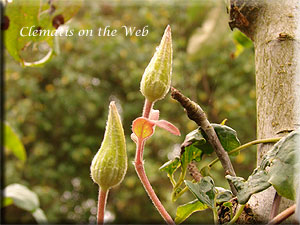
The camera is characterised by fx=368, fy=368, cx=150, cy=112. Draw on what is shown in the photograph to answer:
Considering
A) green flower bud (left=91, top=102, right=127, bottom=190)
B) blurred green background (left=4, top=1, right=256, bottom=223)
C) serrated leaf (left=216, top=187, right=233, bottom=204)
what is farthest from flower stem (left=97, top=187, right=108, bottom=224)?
blurred green background (left=4, top=1, right=256, bottom=223)

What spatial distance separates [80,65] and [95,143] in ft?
2.89

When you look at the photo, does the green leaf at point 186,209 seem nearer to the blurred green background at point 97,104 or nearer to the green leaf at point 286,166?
the green leaf at point 286,166

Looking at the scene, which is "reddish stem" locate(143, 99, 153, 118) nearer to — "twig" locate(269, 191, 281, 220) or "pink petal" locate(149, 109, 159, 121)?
"pink petal" locate(149, 109, 159, 121)

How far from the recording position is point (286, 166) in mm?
299

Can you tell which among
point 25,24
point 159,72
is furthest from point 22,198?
point 159,72

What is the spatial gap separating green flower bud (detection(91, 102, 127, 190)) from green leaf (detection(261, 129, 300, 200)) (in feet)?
0.43

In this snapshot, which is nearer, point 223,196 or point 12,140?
point 223,196

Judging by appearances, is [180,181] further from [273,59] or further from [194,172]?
[273,59]

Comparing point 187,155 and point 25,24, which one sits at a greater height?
point 25,24

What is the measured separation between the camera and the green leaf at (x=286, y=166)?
29 cm

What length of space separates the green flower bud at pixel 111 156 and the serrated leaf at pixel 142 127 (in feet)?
0.06

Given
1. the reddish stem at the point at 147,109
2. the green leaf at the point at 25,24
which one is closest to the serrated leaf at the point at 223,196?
the reddish stem at the point at 147,109

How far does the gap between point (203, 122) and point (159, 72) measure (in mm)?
66

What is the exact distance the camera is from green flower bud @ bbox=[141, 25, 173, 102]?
367 millimetres
